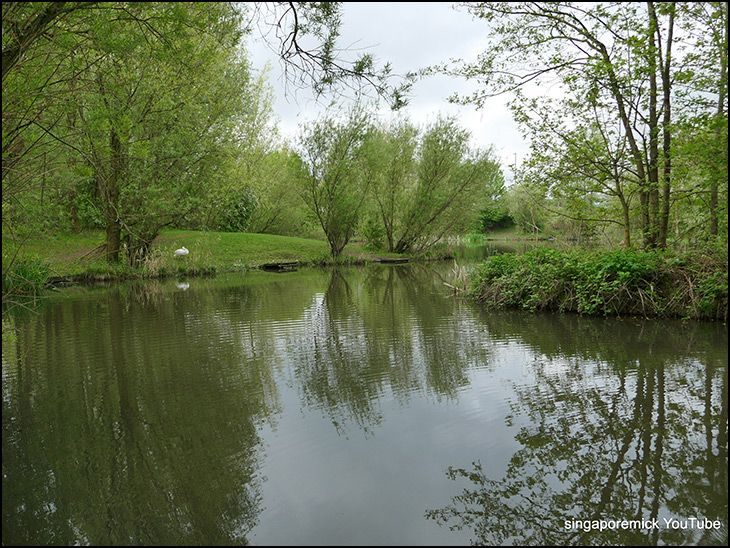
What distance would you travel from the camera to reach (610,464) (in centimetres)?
361

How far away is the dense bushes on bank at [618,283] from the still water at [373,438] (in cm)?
50

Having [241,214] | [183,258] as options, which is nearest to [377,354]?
[183,258]

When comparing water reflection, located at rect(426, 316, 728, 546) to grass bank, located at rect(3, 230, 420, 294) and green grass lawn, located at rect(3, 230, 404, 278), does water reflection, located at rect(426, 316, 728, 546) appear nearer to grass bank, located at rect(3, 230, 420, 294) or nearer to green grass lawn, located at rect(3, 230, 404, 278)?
grass bank, located at rect(3, 230, 420, 294)

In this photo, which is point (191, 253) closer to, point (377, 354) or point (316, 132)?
point (316, 132)

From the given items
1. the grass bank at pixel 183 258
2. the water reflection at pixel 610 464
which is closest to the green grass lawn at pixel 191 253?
the grass bank at pixel 183 258

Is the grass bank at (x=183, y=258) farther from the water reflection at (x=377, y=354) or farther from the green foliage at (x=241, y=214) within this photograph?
the water reflection at (x=377, y=354)

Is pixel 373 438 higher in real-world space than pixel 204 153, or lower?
lower

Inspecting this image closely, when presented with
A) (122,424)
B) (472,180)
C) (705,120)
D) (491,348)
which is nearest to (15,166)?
(122,424)

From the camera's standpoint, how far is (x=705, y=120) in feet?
25.2

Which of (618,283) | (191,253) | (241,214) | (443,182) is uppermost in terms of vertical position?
(443,182)

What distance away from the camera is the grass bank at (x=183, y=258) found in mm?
19891

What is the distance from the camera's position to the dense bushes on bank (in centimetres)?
819

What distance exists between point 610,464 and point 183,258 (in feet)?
72.0

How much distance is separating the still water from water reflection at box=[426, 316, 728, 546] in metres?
0.02
